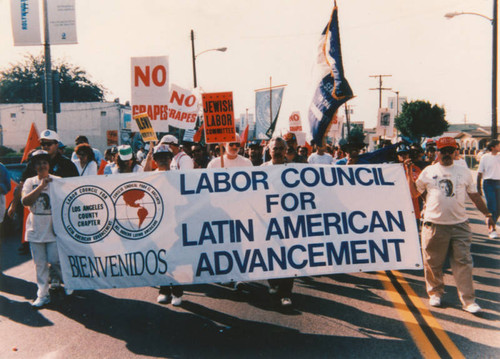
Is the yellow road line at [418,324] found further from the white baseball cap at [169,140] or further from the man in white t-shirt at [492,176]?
the man in white t-shirt at [492,176]

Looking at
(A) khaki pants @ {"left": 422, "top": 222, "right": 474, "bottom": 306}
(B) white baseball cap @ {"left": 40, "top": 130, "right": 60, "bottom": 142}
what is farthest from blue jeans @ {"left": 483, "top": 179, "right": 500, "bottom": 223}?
(B) white baseball cap @ {"left": 40, "top": 130, "right": 60, "bottom": 142}

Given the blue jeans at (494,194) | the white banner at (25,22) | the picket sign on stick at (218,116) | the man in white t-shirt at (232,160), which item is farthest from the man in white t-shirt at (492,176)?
the white banner at (25,22)

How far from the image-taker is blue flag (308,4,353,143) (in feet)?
19.7

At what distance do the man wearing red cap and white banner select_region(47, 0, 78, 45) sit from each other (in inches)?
392

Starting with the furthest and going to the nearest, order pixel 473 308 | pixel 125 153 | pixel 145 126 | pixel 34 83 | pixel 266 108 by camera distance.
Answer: pixel 34 83 < pixel 266 108 < pixel 145 126 < pixel 125 153 < pixel 473 308

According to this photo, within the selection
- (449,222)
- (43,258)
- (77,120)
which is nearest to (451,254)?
(449,222)

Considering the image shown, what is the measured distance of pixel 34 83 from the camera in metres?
66.2

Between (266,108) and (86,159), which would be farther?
(266,108)

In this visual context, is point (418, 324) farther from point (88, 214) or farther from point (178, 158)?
point (178, 158)

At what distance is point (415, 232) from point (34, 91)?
70211 millimetres

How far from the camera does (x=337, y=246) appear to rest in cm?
477

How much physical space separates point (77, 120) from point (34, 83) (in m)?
22.2

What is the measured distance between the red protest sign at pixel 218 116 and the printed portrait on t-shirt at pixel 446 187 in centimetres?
289

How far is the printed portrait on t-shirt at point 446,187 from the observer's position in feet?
16.6
